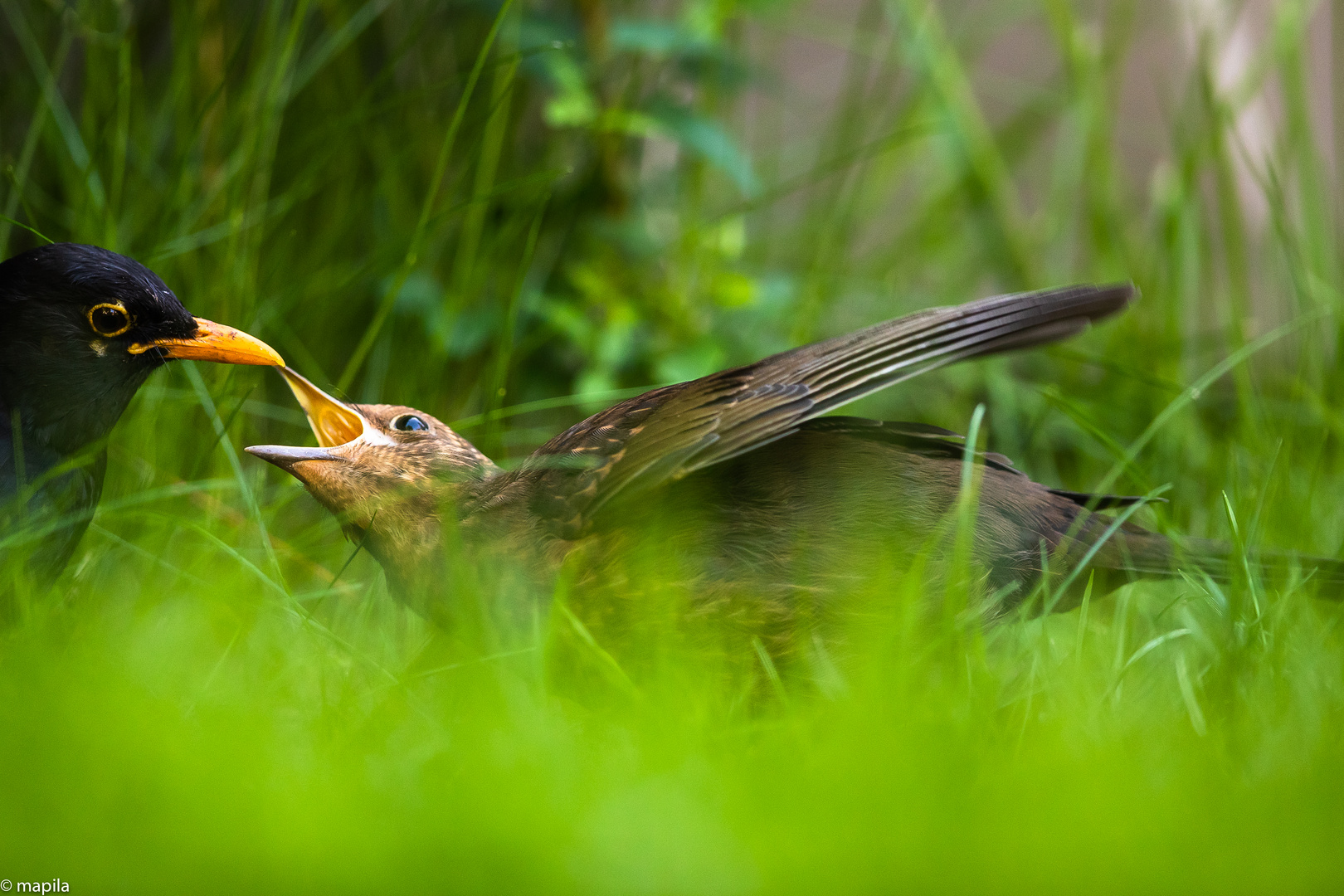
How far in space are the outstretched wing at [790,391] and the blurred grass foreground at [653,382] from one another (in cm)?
28

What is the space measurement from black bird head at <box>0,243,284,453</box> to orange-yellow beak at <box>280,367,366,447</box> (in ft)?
0.51

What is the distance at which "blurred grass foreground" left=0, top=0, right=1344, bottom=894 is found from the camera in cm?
118

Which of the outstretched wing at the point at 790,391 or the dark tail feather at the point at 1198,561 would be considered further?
the dark tail feather at the point at 1198,561

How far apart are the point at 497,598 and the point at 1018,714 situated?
2.87 ft

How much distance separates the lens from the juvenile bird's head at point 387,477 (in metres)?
1.92

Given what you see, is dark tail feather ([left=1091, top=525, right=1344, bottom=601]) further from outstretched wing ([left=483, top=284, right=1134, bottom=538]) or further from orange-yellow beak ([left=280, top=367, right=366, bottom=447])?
orange-yellow beak ([left=280, top=367, right=366, bottom=447])

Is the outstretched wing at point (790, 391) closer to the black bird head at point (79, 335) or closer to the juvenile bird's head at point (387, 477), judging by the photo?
the juvenile bird's head at point (387, 477)

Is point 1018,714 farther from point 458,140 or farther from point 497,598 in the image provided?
point 458,140

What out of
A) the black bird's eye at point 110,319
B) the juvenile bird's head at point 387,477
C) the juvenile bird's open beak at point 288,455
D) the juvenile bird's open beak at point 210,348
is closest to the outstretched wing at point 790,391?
the juvenile bird's head at point 387,477

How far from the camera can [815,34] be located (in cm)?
473

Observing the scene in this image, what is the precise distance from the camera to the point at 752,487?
189 centimetres

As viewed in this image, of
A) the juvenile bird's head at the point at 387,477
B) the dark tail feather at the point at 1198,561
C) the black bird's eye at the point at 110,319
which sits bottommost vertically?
the dark tail feather at the point at 1198,561

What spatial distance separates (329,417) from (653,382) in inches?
56.4

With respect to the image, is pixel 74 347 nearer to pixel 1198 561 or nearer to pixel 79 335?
pixel 79 335
